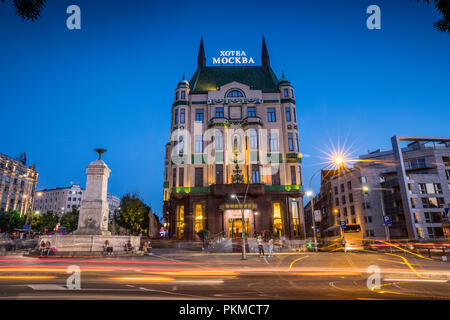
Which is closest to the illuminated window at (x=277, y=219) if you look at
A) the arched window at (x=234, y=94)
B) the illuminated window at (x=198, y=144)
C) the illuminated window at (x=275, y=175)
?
the illuminated window at (x=275, y=175)

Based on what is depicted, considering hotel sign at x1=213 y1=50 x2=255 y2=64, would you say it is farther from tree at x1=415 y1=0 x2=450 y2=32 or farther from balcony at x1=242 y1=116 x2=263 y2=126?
tree at x1=415 y1=0 x2=450 y2=32

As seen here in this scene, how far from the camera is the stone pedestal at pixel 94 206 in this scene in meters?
25.5

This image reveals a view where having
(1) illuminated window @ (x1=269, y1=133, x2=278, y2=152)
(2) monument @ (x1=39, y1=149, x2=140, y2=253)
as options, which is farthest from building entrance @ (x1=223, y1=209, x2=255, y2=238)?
(2) monument @ (x1=39, y1=149, x2=140, y2=253)

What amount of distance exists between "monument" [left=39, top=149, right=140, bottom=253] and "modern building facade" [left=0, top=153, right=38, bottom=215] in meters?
69.0

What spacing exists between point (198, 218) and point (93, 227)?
83.5 feet

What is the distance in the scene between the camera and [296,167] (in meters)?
51.9

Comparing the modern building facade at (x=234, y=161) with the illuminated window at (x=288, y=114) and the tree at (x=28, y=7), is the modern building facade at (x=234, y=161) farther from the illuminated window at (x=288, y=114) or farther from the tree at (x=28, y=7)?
the tree at (x=28, y=7)

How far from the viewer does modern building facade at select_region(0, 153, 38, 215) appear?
271ft

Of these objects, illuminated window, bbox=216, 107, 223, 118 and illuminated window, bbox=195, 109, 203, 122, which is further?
illuminated window, bbox=195, 109, 203, 122

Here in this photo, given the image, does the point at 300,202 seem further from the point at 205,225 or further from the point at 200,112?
the point at 200,112

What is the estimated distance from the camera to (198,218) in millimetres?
49375

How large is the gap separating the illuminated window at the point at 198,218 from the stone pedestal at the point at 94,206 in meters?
23.6

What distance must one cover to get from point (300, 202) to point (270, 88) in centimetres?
2491
